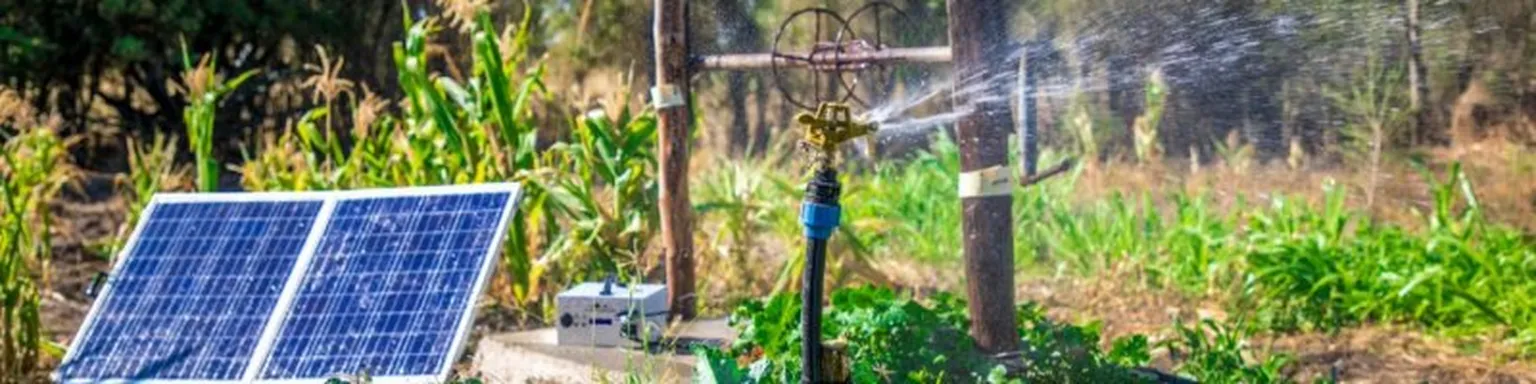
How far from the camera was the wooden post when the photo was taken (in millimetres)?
5609

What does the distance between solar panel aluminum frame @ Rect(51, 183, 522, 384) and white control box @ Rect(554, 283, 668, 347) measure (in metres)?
0.45

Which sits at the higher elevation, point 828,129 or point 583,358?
point 828,129

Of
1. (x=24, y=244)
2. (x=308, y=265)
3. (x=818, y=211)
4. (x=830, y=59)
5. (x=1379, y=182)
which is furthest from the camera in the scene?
(x=1379, y=182)

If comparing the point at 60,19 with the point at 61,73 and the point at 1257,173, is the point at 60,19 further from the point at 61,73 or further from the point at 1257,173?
the point at 1257,173

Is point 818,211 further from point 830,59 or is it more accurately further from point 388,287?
point 830,59

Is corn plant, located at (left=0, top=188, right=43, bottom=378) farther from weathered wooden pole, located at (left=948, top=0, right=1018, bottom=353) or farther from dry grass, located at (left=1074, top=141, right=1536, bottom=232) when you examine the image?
dry grass, located at (left=1074, top=141, right=1536, bottom=232)

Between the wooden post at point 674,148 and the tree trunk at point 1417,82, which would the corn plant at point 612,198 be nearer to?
the wooden post at point 674,148

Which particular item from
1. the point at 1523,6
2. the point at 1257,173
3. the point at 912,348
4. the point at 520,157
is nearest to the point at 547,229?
the point at 520,157

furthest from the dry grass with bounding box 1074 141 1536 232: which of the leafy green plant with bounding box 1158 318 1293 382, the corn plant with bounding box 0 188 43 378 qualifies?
the corn plant with bounding box 0 188 43 378

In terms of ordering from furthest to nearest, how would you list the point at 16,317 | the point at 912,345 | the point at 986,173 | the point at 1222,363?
the point at 16,317, the point at 1222,363, the point at 986,173, the point at 912,345

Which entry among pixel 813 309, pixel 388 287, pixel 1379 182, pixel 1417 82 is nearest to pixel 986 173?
pixel 388 287

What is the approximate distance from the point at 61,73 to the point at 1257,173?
233 inches

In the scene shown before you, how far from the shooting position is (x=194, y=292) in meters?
4.77

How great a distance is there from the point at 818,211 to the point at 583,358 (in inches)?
85.0
